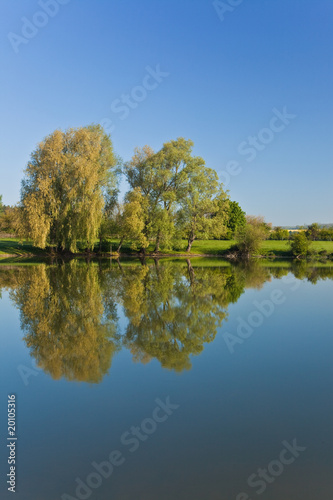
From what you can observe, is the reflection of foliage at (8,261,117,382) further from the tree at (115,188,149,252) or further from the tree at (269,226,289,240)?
the tree at (269,226,289,240)

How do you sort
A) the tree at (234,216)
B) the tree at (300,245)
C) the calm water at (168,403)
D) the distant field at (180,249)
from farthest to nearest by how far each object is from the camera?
the tree at (234,216)
the tree at (300,245)
the distant field at (180,249)
the calm water at (168,403)

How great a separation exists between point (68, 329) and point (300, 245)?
41.4m

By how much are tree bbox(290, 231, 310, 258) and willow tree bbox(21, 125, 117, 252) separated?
24.0m

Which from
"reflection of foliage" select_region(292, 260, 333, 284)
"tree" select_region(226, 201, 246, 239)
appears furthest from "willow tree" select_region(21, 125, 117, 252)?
"tree" select_region(226, 201, 246, 239)

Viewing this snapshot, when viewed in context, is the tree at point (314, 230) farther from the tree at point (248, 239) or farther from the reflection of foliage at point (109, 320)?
the reflection of foliage at point (109, 320)

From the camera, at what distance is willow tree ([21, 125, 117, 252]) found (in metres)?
Result: 36.8

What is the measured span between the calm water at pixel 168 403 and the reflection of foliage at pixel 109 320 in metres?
0.05

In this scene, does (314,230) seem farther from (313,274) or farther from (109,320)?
(109,320)

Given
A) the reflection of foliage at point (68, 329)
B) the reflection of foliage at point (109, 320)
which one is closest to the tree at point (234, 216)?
the reflection of foliage at point (109, 320)

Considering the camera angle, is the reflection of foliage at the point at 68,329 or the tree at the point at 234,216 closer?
the reflection of foliage at the point at 68,329

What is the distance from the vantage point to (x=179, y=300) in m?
14.1

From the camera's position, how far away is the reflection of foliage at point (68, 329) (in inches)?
282

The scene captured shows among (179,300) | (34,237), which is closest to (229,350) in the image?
(179,300)

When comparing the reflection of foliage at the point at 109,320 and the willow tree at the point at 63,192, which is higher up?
the willow tree at the point at 63,192
